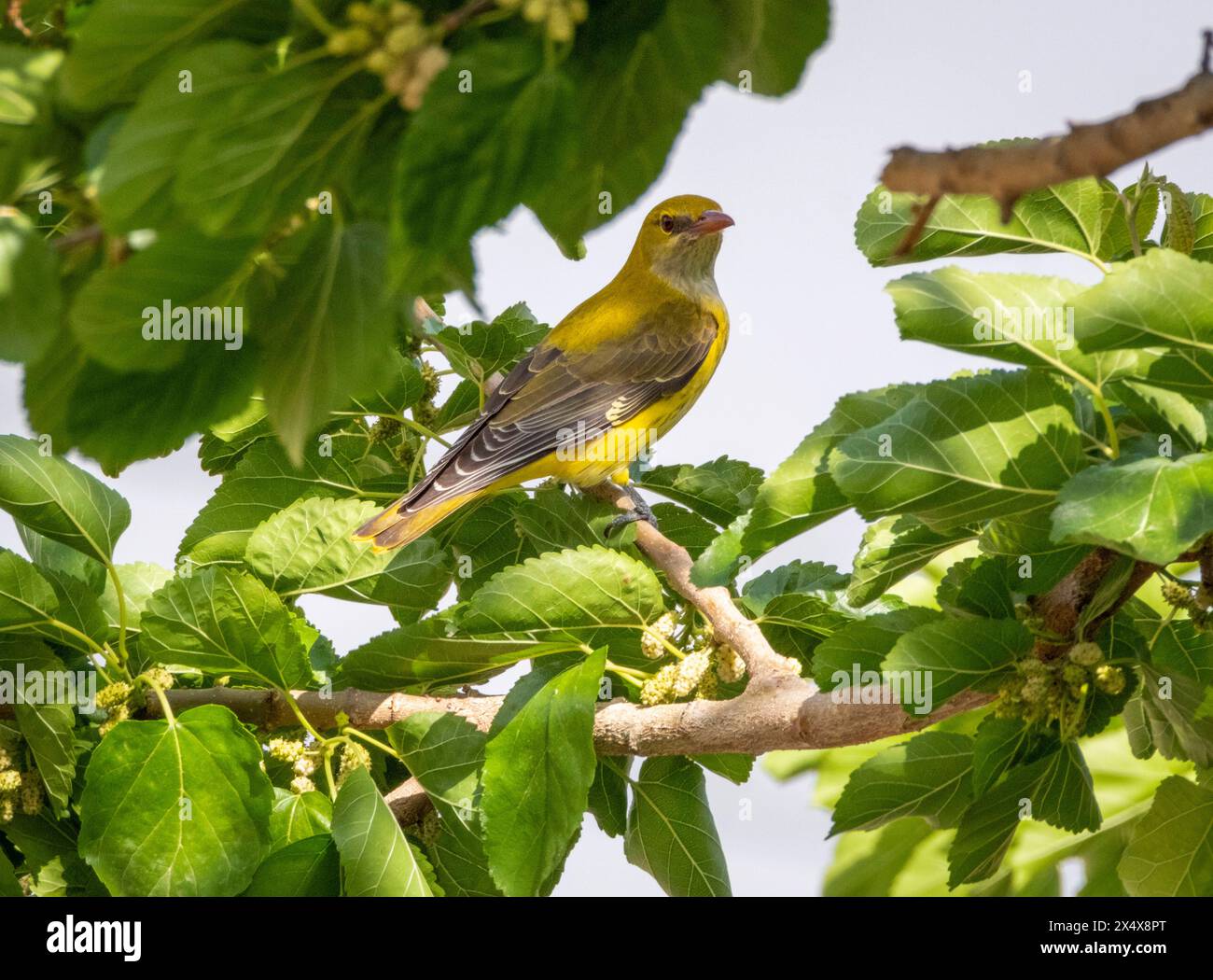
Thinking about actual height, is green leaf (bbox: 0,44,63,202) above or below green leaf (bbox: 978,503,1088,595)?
above

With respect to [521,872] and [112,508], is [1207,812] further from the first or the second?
[112,508]

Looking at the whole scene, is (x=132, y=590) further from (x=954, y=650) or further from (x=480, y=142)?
(x=480, y=142)

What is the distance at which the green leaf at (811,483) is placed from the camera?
4.10 ft

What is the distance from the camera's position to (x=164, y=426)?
0.58m

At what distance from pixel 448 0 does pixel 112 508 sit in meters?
1.35

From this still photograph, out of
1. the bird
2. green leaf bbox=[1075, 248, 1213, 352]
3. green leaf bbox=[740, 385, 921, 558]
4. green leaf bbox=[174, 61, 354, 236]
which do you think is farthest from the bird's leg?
green leaf bbox=[174, 61, 354, 236]

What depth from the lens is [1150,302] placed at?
105 cm

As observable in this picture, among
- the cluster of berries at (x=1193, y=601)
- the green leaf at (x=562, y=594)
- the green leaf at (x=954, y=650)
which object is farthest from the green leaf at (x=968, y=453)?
the green leaf at (x=562, y=594)

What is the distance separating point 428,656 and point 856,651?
1.85 ft

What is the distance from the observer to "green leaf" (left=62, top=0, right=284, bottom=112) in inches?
20.8

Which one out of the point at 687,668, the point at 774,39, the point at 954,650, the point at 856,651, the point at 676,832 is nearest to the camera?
the point at 774,39

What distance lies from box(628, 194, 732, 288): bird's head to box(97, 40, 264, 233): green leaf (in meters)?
3.20

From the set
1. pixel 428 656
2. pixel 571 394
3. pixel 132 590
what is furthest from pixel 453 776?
pixel 571 394

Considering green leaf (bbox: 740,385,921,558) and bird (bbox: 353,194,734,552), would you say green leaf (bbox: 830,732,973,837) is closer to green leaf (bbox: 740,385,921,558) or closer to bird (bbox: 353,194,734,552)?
green leaf (bbox: 740,385,921,558)
